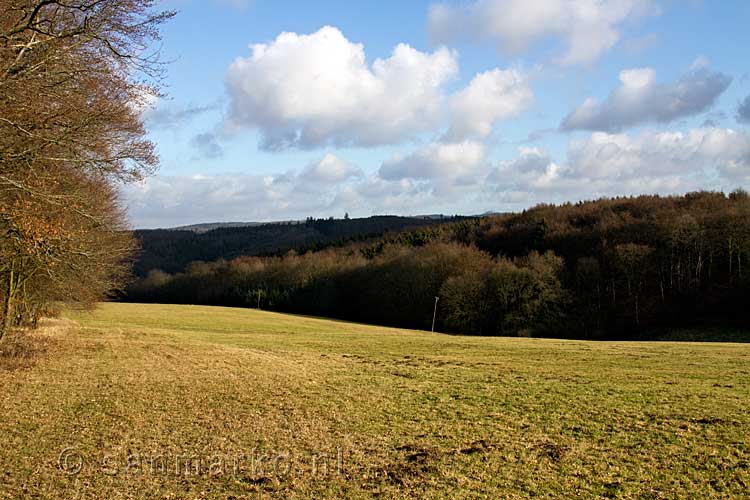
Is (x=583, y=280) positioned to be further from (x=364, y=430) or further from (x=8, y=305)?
(x=364, y=430)

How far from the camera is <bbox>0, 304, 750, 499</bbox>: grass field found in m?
8.91

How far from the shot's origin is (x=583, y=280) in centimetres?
7438

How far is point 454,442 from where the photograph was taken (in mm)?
11133

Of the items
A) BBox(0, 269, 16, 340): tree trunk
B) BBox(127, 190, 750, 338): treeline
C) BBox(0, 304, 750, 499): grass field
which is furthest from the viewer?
BBox(127, 190, 750, 338): treeline

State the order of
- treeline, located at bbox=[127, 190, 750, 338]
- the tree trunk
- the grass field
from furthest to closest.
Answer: treeline, located at bbox=[127, 190, 750, 338] → the tree trunk → the grass field

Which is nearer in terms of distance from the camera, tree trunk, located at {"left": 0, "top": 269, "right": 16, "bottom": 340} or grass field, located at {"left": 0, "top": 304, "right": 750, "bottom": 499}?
grass field, located at {"left": 0, "top": 304, "right": 750, "bottom": 499}

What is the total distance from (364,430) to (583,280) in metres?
67.8

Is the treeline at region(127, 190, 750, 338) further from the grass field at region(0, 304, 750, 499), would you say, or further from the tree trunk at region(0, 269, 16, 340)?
the tree trunk at region(0, 269, 16, 340)

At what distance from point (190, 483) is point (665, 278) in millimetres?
76673

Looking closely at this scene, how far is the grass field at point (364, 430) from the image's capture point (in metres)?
8.91

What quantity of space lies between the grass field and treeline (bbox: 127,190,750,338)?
4928 cm

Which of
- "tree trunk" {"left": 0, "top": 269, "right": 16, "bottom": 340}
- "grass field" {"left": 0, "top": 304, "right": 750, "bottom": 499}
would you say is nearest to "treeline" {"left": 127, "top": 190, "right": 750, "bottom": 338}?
"grass field" {"left": 0, "top": 304, "right": 750, "bottom": 499}

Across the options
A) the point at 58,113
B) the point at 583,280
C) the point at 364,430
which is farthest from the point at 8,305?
the point at 583,280

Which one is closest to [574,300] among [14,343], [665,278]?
[665,278]
